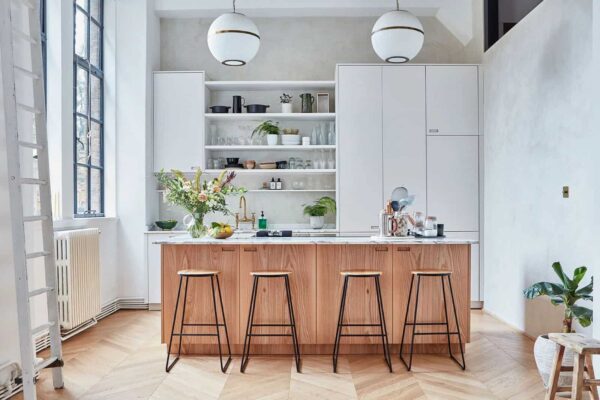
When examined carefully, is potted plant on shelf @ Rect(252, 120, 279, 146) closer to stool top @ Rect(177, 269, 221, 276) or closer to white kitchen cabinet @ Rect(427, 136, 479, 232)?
white kitchen cabinet @ Rect(427, 136, 479, 232)

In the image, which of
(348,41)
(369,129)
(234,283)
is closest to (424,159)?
(369,129)

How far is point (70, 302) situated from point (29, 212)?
114 cm

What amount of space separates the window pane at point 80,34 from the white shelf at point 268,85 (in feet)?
4.60

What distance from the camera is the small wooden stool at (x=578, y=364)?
2.72 meters

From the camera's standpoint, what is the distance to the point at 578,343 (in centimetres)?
277

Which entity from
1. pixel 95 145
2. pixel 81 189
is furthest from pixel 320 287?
pixel 95 145

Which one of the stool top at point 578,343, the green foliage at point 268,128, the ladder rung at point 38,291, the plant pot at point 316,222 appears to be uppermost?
the green foliage at point 268,128

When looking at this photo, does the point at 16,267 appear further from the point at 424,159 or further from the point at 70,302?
the point at 424,159

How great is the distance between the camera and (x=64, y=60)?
4.93m

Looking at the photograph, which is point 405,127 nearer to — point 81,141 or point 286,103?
point 286,103

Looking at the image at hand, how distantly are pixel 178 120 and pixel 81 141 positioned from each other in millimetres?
1171

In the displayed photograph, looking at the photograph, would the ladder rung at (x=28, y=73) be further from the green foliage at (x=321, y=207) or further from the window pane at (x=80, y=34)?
the green foliage at (x=321, y=207)

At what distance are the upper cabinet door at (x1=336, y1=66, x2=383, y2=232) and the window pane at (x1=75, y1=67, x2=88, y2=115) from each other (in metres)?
2.80

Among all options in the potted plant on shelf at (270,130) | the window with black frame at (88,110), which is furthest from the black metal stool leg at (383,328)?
the window with black frame at (88,110)
